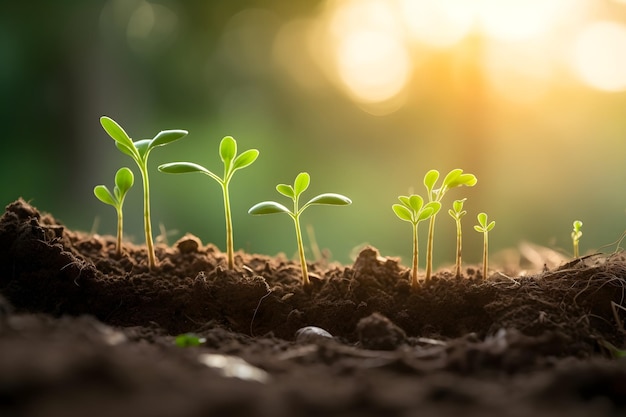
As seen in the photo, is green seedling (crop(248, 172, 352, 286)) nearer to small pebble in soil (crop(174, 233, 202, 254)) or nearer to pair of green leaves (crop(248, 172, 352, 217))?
pair of green leaves (crop(248, 172, 352, 217))

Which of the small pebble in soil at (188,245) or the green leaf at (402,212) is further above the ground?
the green leaf at (402,212)

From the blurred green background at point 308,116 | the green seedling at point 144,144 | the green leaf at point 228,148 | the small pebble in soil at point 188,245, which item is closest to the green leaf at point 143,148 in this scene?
the green seedling at point 144,144

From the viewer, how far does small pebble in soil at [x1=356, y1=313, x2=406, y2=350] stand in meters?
1.40

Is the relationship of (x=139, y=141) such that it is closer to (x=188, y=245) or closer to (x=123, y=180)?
(x=123, y=180)

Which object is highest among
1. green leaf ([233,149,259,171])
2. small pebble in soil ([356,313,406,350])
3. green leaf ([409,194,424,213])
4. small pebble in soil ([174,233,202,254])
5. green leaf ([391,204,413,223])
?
green leaf ([233,149,259,171])

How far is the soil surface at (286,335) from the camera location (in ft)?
2.59

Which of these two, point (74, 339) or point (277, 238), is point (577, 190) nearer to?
point (277, 238)

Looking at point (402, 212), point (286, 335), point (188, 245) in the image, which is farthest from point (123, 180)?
point (402, 212)

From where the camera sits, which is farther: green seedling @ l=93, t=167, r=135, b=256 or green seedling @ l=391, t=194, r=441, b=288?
green seedling @ l=93, t=167, r=135, b=256

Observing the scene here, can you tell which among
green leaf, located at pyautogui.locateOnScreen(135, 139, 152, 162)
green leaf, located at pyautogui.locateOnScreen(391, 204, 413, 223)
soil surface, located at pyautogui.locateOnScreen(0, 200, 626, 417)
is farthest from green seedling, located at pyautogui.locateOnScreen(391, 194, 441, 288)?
green leaf, located at pyautogui.locateOnScreen(135, 139, 152, 162)

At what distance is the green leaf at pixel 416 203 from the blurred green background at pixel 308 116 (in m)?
5.28

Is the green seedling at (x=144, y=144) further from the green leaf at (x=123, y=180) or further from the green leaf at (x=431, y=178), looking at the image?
the green leaf at (x=431, y=178)

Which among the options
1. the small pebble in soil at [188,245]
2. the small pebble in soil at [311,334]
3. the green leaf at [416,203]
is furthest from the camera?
the small pebble in soil at [188,245]

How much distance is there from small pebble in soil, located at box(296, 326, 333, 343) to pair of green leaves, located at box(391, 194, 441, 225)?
1.44 ft
